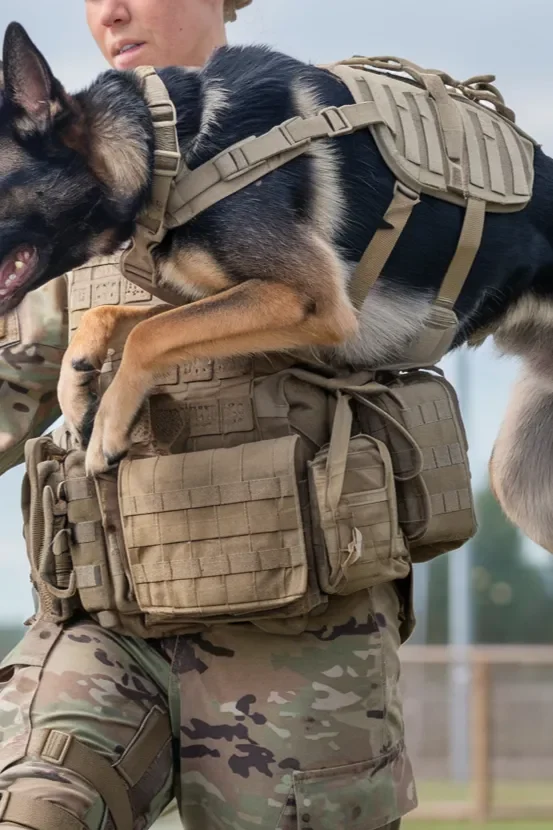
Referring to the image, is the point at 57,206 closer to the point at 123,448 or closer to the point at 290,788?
the point at 123,448

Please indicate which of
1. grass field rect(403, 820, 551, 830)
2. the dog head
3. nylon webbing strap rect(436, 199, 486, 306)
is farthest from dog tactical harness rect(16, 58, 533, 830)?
grass field rect(403, 820, 551, 830)

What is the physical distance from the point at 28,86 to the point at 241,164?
39 centimetres

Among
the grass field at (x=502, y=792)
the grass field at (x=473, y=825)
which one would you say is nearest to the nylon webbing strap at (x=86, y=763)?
the grass field at (x=473, y=825)

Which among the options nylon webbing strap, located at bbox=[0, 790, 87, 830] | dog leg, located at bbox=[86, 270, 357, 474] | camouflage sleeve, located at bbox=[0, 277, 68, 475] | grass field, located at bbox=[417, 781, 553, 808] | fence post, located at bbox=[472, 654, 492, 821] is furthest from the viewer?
grass field, located at bbox=[417, 781, 553, 808]

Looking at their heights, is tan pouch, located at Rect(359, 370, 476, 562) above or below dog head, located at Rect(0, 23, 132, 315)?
below

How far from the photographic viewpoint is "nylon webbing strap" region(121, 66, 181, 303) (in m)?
2.14

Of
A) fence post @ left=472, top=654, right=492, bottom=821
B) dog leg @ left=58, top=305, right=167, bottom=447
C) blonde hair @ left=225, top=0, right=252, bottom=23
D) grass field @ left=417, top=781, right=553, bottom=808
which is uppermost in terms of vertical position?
blonde hair @ left=225, top=0, right=252, bottom=23

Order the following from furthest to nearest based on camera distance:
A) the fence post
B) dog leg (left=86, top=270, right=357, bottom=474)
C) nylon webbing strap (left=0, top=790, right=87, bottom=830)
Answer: the fence post
dog leg (left=86, top=270, right=357, bottom=474)
nylon webbing strap (left=0, top=790, right=87, bottom=830)

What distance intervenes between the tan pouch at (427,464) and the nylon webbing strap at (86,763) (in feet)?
2.22

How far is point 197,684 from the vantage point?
2.23 meters

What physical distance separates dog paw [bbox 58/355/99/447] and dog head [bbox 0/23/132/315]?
7.4 inches

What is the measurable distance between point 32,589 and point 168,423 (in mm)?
481

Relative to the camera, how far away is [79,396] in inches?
91.9

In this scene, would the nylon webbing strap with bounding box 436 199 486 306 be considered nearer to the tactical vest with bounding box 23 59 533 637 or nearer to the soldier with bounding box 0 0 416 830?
the tactical vest with bounding box 23 59 533 637
